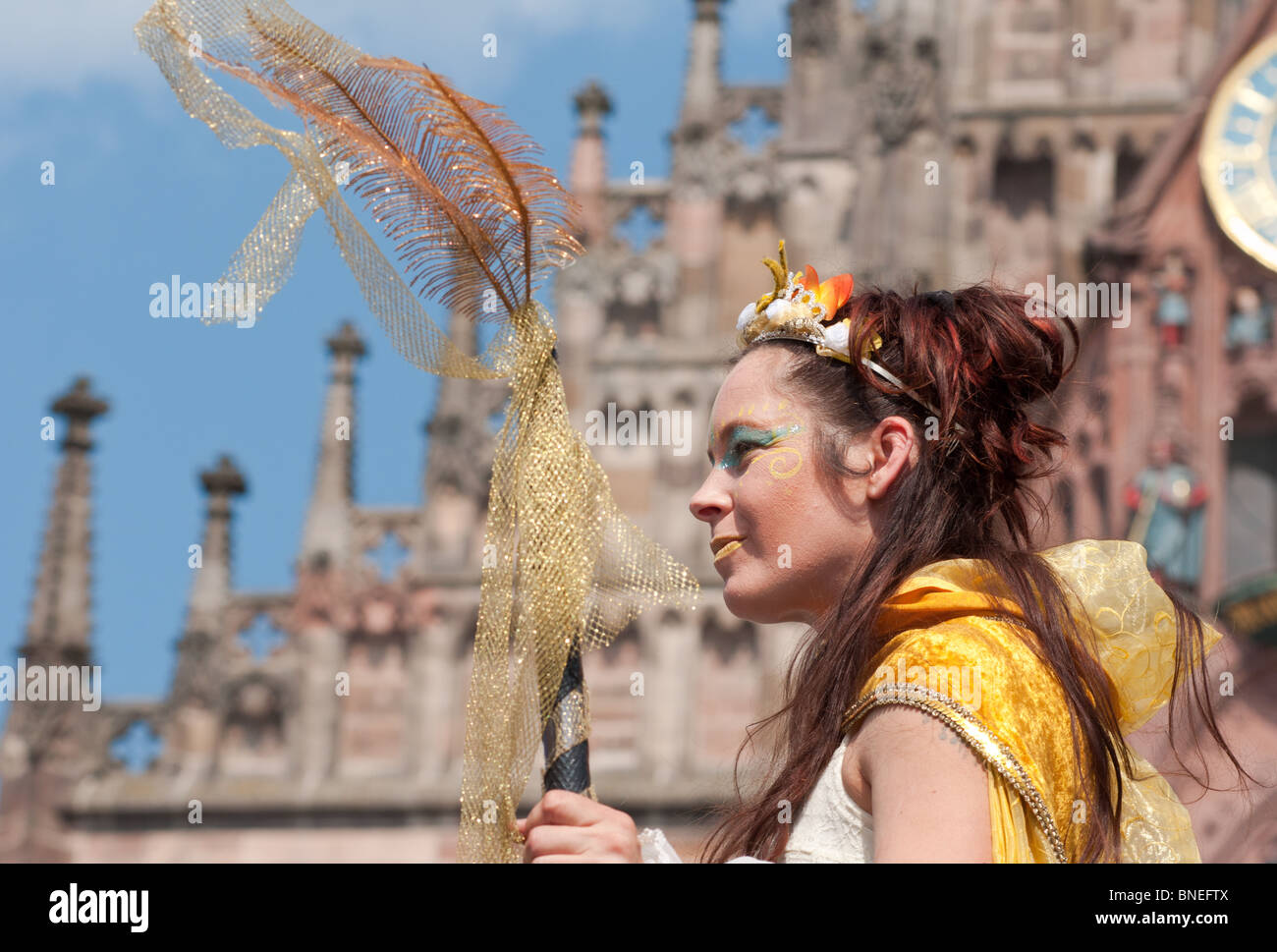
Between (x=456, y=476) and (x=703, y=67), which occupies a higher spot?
(x=703, y=67)

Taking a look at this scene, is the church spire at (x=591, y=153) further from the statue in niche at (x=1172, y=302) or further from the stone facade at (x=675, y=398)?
the statue in niche at (x=1172, y=302)

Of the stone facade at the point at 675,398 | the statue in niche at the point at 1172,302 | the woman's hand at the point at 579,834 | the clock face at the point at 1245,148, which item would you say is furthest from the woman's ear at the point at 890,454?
the clock face at the point at 1245,148

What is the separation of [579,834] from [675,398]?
10.0 m

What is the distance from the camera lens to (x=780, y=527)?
2164 millimetres

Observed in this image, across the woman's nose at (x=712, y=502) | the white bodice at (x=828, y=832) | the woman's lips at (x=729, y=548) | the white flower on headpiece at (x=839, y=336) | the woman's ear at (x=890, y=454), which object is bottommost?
the white bodice at (x=828, y=832)

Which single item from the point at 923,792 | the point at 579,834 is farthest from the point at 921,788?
the point at 579,834

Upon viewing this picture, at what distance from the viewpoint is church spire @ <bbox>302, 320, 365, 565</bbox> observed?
1191 centimetres

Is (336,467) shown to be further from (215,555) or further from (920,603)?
(920,603)

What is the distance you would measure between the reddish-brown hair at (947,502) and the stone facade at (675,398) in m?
8.47

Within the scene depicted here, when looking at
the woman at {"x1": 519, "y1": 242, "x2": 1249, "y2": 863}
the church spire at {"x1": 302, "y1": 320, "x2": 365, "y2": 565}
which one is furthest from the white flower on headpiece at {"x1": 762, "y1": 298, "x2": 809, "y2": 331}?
the church spire at {"x1": 302, "y1": 320, "x2": 365, "y2": 565}

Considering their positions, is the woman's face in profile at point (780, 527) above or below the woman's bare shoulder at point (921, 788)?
above

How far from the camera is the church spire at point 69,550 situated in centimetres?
1179

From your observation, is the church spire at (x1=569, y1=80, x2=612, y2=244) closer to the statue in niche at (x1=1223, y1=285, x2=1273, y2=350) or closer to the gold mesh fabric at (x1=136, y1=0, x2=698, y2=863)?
the statue in niche at (x1=1223, y1=285, x2=1273, y2=350)

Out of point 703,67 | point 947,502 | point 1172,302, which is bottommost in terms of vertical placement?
point 947,502
